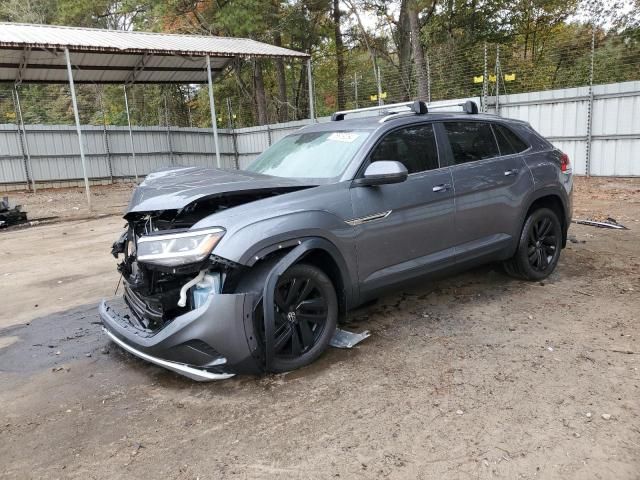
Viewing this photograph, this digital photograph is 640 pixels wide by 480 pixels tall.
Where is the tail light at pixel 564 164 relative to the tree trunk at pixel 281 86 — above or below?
below

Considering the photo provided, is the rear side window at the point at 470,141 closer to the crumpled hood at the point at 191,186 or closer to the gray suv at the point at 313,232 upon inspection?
the gray suv at the point at 313,232

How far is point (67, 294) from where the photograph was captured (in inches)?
227

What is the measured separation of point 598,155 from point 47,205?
48.4ft

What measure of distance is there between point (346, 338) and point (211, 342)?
1227mm

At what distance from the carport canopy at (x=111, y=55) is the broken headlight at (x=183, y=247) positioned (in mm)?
10049

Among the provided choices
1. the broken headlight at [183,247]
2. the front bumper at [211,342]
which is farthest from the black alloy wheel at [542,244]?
the broken headlight at [183,247]

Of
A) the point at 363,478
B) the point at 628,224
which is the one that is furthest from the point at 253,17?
the point at 363,478

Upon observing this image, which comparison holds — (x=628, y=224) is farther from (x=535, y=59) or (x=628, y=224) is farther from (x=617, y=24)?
(x=617, y=24)

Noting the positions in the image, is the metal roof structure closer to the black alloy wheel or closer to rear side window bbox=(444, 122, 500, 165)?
rear side window bbox=(444, 122, 500, 165)

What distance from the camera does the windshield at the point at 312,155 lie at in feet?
13.3

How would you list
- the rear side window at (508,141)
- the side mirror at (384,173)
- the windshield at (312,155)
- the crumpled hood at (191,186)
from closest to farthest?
the crumpled hood at (191,186) < the side mirror at (384,173) < the windshield at (312,155) < the rear side window at (508,141)

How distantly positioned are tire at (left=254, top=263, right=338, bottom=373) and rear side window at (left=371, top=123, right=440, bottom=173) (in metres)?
1.14

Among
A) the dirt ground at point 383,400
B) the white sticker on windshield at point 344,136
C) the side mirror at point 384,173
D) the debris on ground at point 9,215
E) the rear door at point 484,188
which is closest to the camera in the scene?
the dirt ground at point 383,400

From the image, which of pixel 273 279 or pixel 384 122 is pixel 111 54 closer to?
pixel 384 122
